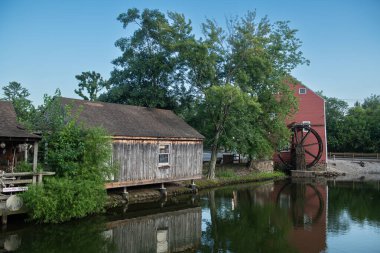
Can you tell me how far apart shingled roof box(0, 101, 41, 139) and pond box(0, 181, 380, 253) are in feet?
11.3

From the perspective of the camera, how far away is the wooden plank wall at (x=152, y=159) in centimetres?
1805

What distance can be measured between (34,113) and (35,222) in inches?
197

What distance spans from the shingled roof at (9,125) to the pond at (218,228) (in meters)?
3.44

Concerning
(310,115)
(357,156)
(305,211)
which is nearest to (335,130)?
(357,156)

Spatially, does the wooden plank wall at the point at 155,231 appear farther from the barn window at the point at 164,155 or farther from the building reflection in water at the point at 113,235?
the barn window at the point at 164,155

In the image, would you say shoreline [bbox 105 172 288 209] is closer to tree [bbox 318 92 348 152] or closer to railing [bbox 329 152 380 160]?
railing [bbox 329 152 380 160]

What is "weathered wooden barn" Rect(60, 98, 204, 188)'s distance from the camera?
17906mm

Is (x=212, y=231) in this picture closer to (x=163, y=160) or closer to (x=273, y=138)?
(x=163, y=160)

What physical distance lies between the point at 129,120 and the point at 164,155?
115 inches

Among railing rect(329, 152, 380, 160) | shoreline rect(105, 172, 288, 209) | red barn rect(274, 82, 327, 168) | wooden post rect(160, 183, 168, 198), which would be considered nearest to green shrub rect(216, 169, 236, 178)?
shoreline rect(105, 172, 288, 209)

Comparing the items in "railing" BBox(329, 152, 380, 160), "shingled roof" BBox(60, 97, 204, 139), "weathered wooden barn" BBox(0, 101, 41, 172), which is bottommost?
"railing" BBox(329, 152, 380, 160)

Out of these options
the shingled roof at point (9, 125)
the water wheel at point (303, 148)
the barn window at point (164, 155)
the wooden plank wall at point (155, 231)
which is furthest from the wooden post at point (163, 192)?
the water wheel at point (303, 148)

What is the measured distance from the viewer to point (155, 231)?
1375 cm

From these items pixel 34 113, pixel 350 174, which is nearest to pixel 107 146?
pixel 34 113
